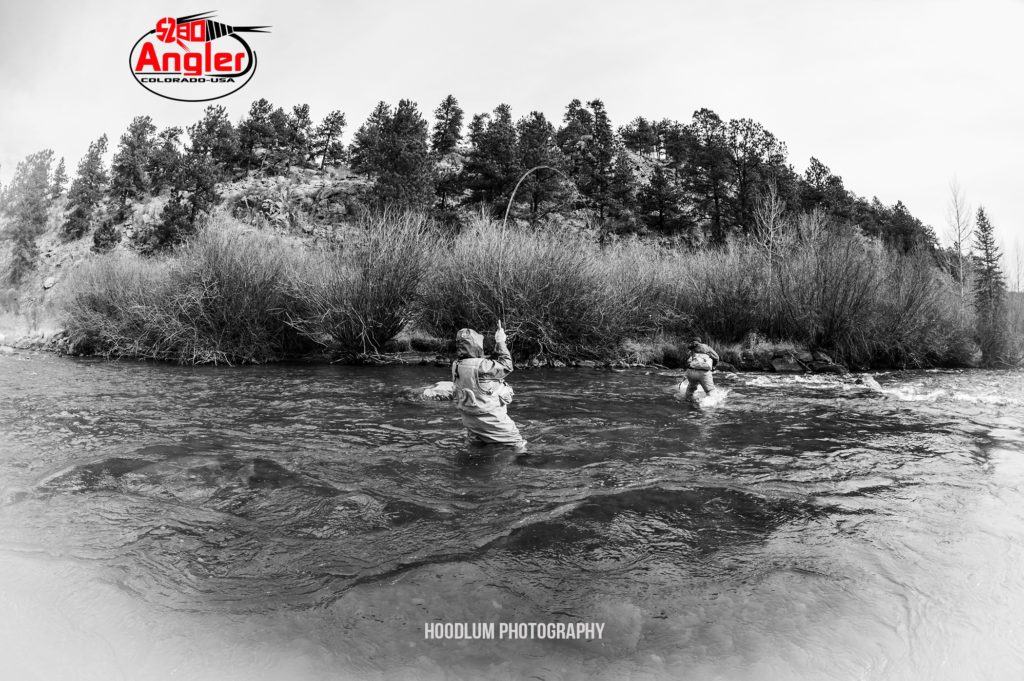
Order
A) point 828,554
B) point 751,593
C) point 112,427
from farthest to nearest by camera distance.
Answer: point 112,427
point 828,554
point 751,593

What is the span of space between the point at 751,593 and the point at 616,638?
4.51ft

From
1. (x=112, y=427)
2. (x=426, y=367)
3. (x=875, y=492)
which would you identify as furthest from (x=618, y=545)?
(x=426, y=367)

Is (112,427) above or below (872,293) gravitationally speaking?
below

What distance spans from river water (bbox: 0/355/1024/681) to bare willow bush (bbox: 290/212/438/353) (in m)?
11.8

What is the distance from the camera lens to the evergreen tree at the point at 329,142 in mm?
78562

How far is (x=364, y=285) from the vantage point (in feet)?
72.7

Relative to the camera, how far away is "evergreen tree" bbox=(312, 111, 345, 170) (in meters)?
78.6

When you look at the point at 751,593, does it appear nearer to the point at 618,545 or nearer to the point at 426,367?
the point at 618,545

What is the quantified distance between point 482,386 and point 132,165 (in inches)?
2975

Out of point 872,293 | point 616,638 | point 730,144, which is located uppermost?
point 730,144

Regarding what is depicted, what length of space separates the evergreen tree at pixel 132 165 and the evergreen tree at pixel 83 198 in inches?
77.2

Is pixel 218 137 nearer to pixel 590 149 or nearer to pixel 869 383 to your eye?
pixel 590 149

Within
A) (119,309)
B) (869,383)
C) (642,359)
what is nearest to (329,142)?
(119,309)

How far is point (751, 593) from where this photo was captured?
4512 millimetres
